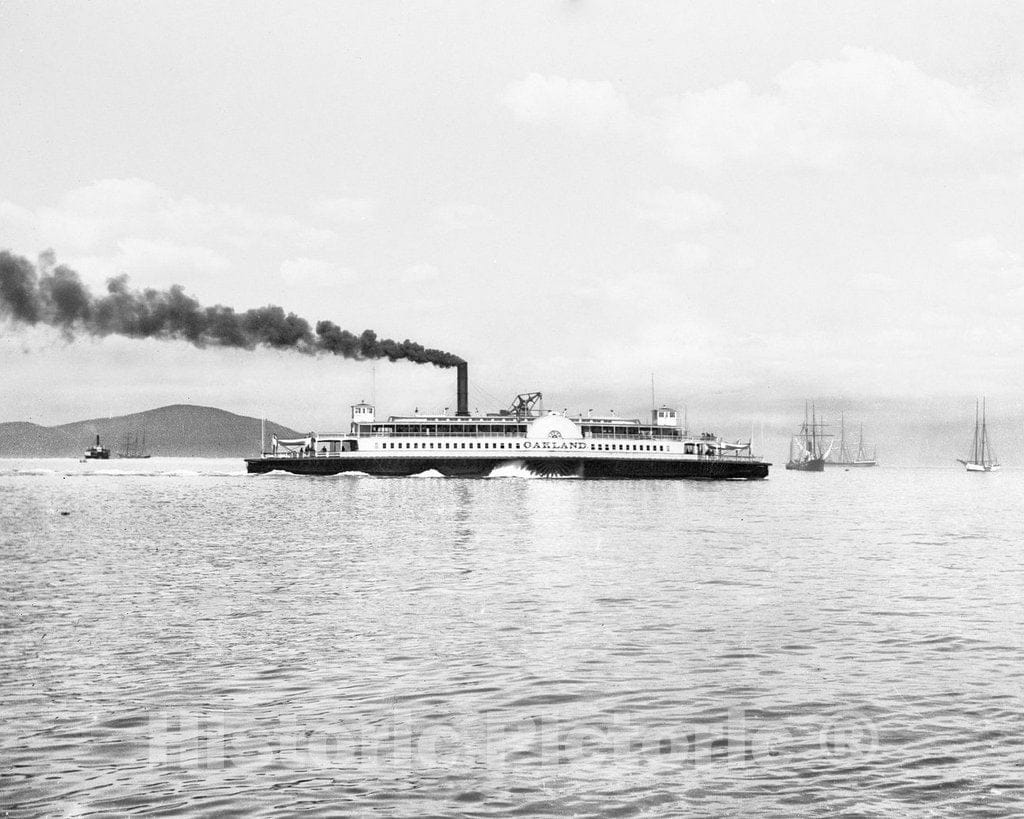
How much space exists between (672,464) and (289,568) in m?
90.3

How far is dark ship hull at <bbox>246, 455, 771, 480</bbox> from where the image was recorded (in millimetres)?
117000

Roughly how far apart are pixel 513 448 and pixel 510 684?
106m

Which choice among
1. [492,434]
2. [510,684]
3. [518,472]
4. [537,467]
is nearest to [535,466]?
[537,467]

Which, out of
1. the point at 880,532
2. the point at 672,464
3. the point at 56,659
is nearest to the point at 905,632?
the point at 56,659

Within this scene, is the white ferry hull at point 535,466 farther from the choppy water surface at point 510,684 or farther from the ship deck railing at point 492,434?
the choppy water surface at point 510,684

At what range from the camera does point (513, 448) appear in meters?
120

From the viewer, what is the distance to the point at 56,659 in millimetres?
16031

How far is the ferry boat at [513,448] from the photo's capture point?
386 ft

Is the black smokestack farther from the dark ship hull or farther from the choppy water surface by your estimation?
the choppy water surface

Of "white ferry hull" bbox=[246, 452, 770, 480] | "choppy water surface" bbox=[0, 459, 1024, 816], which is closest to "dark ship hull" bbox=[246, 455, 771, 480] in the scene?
"white ferry hull" bbox=[246, 452, 770, 480]

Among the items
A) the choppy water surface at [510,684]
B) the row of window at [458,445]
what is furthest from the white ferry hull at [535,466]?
the choppy water surface at [510,684]

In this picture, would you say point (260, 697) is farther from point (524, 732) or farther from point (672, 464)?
point (672, 464)

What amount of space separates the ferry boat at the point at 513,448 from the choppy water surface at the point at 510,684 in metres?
83.9

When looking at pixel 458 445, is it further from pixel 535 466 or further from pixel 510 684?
pixel 510 684
